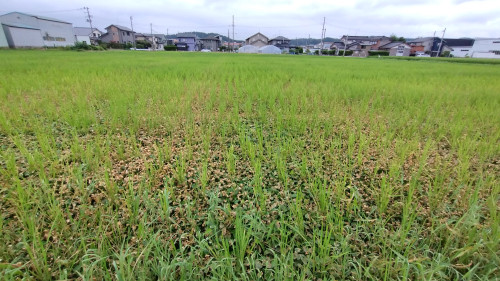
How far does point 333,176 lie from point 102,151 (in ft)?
6.52

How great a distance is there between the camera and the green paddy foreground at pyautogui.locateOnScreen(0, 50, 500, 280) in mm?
1021

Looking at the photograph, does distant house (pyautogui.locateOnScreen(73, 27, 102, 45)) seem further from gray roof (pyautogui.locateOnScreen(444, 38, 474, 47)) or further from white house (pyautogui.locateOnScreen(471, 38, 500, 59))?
gray roof (pyautogui.locateOnScreen(444, 38, 474, 47))

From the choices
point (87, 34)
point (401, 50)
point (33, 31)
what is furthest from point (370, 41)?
point (87, 34)

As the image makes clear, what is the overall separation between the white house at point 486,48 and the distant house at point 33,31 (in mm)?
59096

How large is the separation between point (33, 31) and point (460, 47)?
61.1 m

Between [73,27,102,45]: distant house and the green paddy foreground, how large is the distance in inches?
1658

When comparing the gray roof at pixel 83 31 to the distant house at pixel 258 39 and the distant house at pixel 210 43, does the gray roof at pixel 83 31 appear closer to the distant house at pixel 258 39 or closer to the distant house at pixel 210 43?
the distant house at pixel 210 43

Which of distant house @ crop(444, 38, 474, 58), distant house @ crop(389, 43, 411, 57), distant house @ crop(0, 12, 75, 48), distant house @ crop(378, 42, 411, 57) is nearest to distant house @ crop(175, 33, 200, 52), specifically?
distant house @ crop(0, 12, 75, 48)

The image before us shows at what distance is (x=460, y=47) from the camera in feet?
123

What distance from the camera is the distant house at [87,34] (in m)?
34.7

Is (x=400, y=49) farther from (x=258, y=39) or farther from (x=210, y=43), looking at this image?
(x=210, y=43)

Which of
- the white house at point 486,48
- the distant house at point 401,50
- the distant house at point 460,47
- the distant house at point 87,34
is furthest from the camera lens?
the distant house at point 460,47

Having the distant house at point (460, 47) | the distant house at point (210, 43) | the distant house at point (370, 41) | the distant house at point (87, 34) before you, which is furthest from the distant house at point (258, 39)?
the distant house at point (460, 47)

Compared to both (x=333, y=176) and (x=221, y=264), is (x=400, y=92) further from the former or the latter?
(x=221, y=264)
